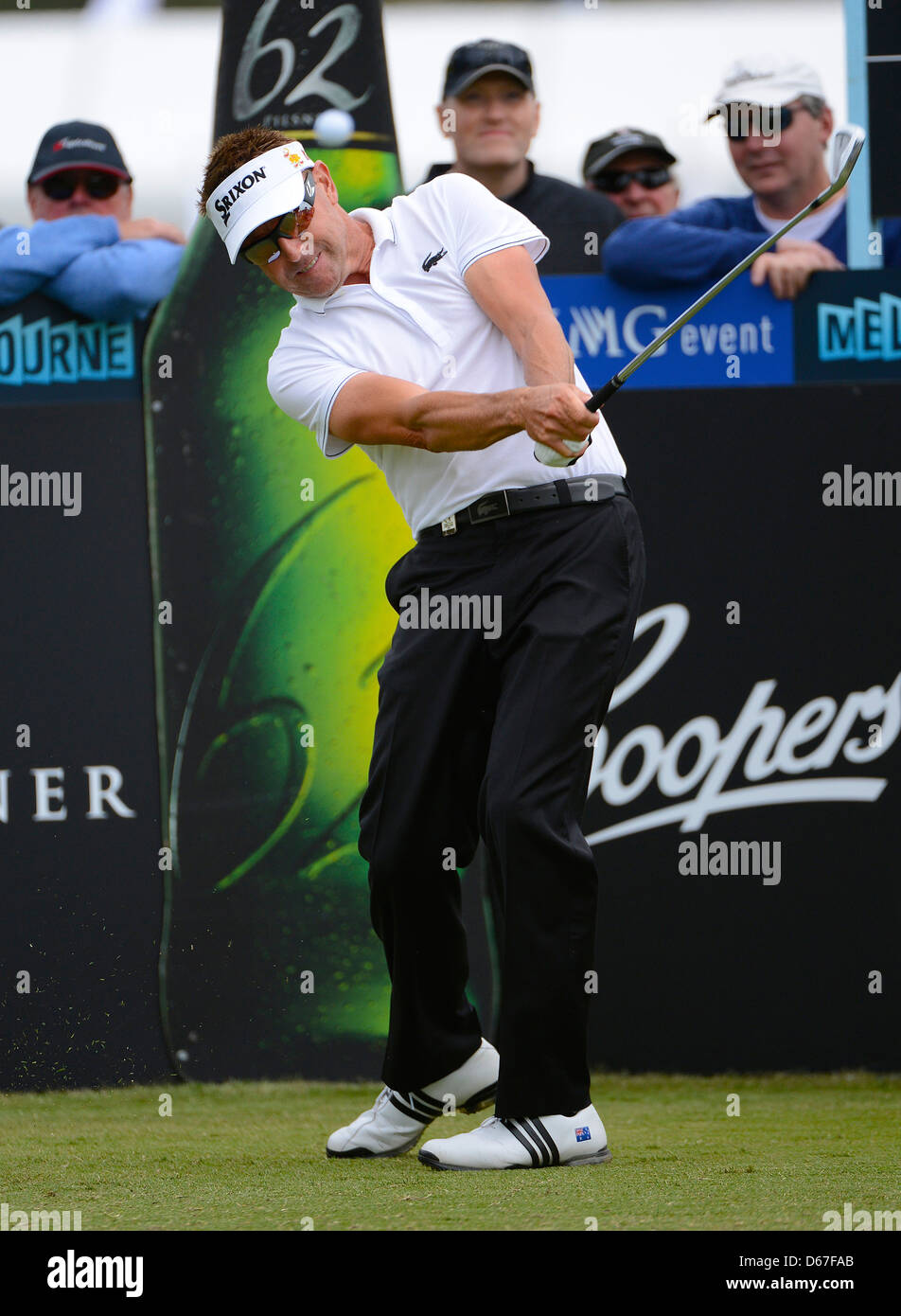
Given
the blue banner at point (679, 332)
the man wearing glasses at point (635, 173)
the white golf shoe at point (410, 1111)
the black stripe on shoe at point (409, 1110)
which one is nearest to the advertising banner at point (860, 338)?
the blue banner at point (679, 332)

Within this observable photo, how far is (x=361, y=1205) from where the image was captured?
272cm

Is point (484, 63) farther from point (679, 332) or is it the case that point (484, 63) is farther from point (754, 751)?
point (754, 751)

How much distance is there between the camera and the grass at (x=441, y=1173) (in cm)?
263

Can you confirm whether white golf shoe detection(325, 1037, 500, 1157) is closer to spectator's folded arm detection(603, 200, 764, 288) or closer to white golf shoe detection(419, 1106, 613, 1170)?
white golf shoe detection(419, 1106, 613, 1170)

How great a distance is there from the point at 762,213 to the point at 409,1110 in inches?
99.8

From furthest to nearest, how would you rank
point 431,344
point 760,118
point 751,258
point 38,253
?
point 760,118 → point 38,253 → point 431,344 → point 751,258

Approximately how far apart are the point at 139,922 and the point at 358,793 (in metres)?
0.63

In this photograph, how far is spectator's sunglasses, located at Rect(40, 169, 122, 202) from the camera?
4.59 m

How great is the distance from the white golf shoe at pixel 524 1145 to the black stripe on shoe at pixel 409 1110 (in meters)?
0.22

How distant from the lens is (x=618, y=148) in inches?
182

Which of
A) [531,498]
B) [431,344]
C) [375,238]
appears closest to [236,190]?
[375,238]

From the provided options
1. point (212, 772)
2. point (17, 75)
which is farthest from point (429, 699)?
point (17, 75)

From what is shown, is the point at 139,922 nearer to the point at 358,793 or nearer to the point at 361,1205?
the point at 358,793
